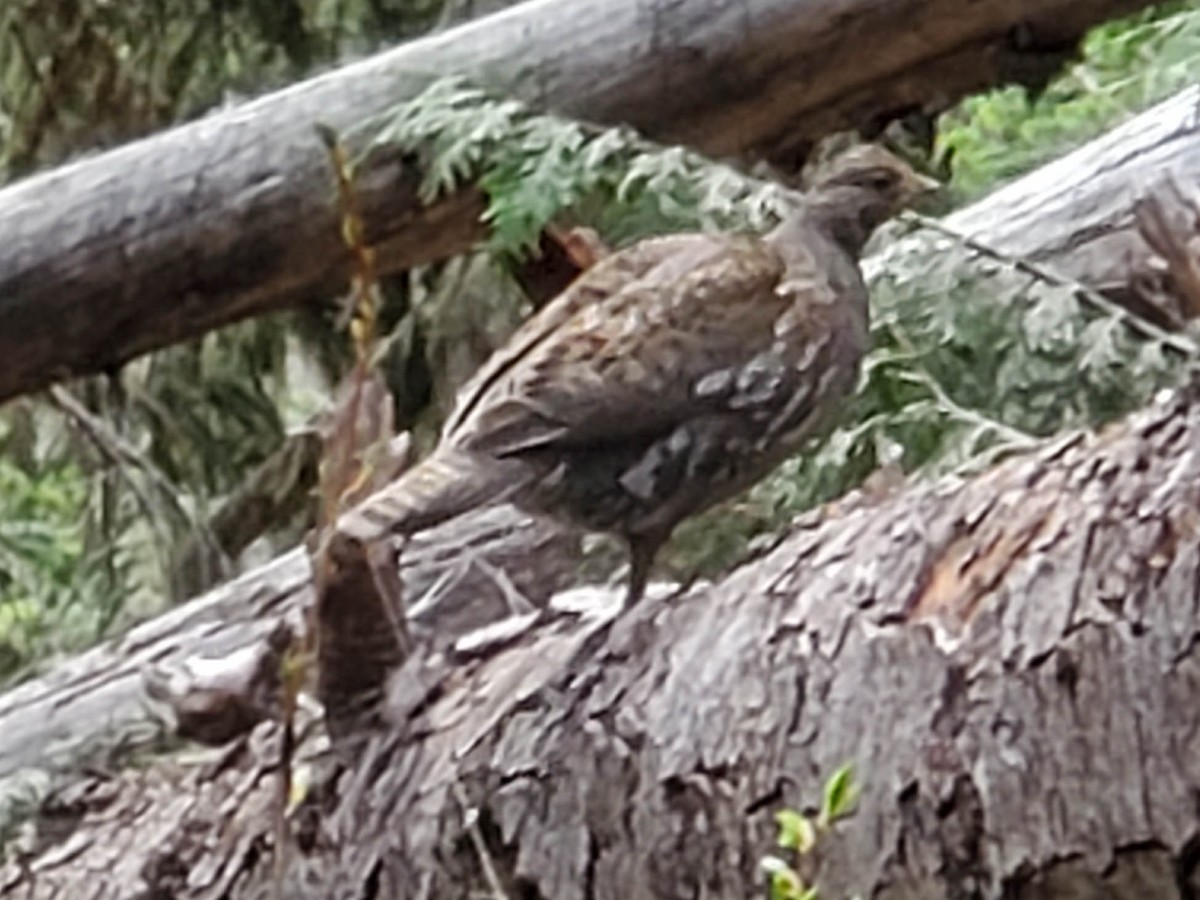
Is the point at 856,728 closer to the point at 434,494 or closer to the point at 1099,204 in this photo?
the point at 434,494

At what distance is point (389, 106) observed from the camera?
262 cm

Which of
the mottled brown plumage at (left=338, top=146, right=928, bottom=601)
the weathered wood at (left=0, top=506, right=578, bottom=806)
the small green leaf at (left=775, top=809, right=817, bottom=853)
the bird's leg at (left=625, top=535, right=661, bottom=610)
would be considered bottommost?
Result: the weathered wood at (left=0, top=506, right=578, bottom=806)

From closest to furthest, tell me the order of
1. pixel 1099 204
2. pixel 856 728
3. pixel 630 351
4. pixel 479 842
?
pixel 856 728, pixel 479 842, pixel 630 351, pixel 1099 204

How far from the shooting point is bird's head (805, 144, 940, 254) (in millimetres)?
2918

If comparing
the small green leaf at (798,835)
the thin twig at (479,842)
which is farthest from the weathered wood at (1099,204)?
the small green leaf at (798,835)

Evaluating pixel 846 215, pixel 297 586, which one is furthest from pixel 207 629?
pixel 846 215

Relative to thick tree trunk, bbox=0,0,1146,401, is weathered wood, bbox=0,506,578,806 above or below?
below

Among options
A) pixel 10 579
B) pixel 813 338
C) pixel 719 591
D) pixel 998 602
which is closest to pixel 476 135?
pixel 813 338

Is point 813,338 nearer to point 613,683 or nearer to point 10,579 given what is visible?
point 613,683

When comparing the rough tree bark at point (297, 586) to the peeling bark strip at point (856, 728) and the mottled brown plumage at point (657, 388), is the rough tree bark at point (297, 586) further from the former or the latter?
the peeling bark strip at point (856, 728)

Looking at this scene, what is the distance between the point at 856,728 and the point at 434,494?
52 centimetres

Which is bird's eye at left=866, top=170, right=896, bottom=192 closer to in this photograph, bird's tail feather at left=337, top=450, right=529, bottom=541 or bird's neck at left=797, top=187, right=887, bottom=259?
bird's neck at left=797, top=187, right=887, bottom=259

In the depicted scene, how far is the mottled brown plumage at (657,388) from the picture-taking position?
2.46m

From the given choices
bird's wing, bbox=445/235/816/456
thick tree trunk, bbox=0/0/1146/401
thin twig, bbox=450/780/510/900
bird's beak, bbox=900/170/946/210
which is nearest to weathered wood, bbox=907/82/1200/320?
bird's beak, bbox=900/170/946/210
